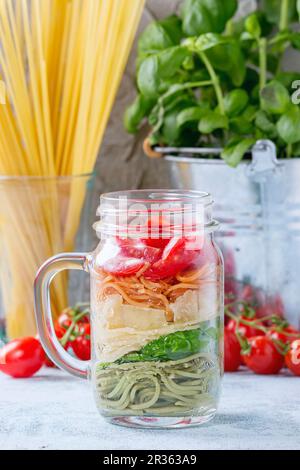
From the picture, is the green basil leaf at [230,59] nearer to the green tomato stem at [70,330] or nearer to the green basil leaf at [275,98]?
the green basil leaf at [275,98]

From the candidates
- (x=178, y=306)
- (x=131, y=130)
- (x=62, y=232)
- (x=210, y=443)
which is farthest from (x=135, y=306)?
(x=131, y=130)

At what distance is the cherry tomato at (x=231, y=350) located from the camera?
3.83 feet

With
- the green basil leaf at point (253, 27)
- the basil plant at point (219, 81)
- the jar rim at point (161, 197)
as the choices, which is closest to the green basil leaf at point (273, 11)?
the basil plant at point (219, 81)

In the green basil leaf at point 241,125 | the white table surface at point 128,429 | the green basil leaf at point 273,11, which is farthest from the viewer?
the green basil leaf at point 273,11

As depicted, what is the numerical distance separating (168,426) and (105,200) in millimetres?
247

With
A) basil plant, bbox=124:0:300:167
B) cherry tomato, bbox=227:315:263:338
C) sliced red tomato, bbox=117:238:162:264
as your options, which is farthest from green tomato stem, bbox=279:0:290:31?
sliced red tomato, bbox=117:238:162:264

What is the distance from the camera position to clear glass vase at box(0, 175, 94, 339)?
1.24 metres

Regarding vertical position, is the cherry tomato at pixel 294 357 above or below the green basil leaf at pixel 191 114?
below

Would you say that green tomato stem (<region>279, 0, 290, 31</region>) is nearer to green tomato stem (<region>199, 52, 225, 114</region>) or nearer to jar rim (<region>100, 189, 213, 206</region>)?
green tomato stem (<region>199, 52, 225, 114</region>)

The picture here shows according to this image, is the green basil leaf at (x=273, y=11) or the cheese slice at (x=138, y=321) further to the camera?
the green basil leaf at (x=273, y=11)

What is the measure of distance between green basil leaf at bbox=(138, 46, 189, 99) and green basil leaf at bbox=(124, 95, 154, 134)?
0.17 ft

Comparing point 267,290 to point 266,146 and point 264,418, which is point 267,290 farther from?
point 264,418

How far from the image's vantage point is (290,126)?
1.17 meters

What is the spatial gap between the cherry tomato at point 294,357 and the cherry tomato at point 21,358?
323 mm
